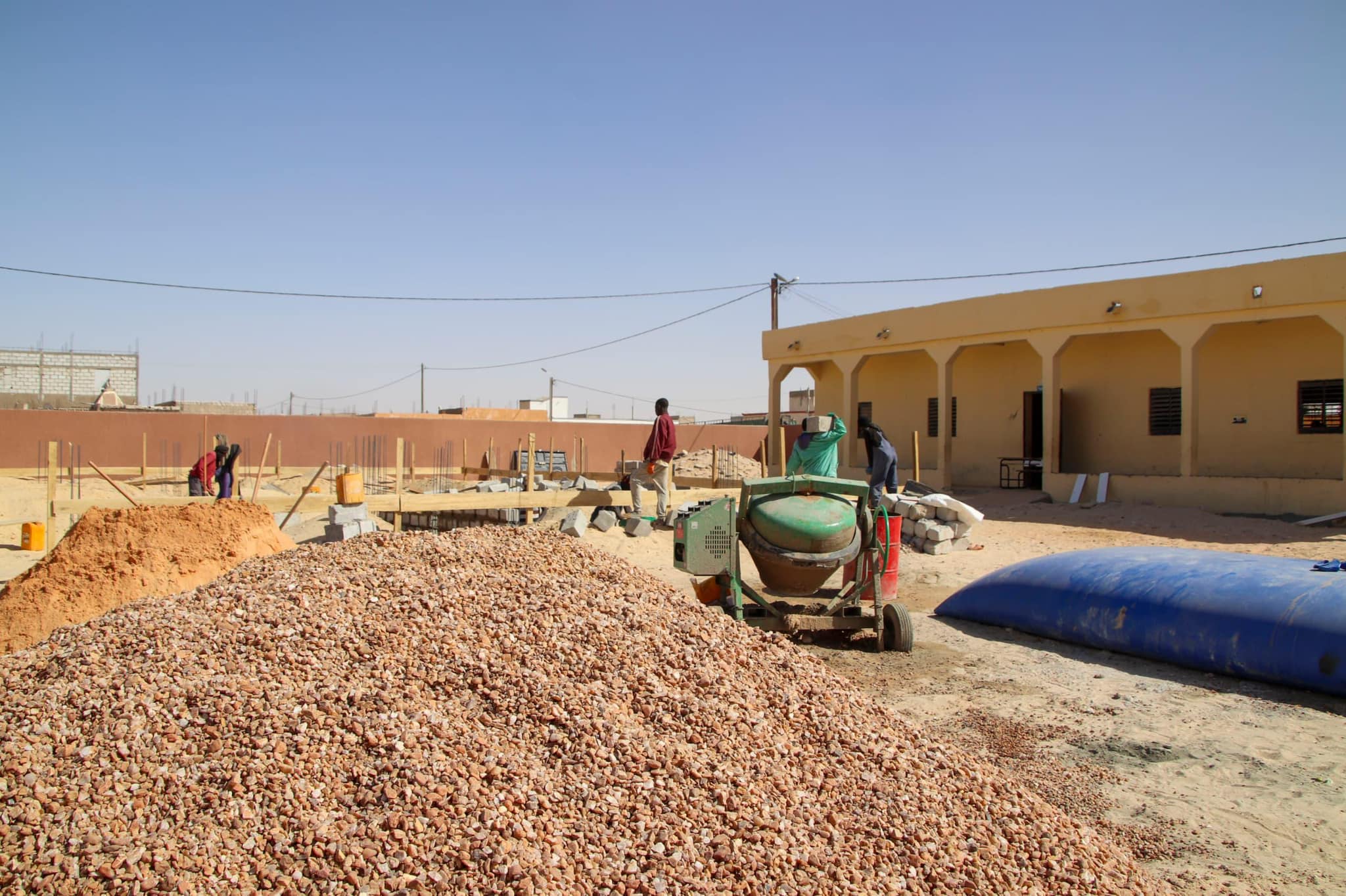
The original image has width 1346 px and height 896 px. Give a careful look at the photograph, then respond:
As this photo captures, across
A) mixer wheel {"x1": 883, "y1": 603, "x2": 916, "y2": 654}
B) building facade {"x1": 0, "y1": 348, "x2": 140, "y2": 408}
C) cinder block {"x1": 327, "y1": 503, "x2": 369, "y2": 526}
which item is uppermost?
building facade {"x1": 0, "y1": 348, "x2": 140, "y2": 408}

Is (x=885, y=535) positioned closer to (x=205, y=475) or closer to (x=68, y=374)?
(x=205, y=475)

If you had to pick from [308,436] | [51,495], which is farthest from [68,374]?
[51,495]

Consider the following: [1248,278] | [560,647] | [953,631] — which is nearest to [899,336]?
[1248,278]

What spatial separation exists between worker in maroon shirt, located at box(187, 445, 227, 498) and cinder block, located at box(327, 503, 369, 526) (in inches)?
91.5

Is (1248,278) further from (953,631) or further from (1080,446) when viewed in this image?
(953,631)

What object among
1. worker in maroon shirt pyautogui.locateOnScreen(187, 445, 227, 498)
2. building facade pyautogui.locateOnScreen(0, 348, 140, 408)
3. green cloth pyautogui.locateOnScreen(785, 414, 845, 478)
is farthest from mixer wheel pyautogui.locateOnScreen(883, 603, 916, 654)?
building facade pyautogui.locateOnScreen(0, 348, 140, 408)

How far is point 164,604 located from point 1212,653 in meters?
6.53

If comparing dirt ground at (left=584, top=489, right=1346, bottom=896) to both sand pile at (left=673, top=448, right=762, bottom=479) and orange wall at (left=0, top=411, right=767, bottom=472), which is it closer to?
sand pile at (left=673, top=448, right=762, bottom=479)

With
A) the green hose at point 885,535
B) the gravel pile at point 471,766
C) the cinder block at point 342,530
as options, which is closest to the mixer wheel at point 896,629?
the green hose at point 885,535

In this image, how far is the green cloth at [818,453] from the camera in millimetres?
7637

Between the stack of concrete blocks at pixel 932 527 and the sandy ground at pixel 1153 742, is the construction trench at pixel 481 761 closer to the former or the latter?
the sandy ground at pixel 1153 742

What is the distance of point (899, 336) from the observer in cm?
1941

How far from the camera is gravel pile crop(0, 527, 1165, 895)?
274 centimetres

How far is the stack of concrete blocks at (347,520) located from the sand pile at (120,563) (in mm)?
1865
